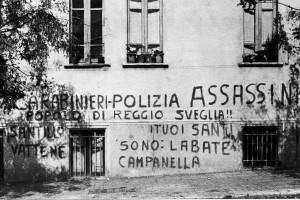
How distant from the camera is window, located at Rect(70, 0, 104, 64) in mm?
10516

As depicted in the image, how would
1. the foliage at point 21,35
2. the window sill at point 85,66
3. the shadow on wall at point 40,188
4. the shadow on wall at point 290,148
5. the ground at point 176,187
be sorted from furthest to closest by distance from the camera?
the shadow on wall at point 290,148 < the window sill at point 85,66 < the shadow on wall at point 40,188 < the ground at point 176,187 < the foliage at point 21,35

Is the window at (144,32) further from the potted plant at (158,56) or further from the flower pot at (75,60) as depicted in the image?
the flower pot at (75,60)

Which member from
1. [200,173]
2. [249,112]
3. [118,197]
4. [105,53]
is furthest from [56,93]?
[249,112]

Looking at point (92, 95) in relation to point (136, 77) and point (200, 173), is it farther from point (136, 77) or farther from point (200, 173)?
point (200, 173)

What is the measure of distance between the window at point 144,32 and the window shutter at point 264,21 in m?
2.72

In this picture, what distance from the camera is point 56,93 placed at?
10.4 metres

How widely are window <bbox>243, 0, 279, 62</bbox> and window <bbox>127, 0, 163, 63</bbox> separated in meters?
2.42

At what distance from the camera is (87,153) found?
34.8 ft

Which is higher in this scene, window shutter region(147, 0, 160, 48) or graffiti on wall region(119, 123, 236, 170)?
window shutter region(147, 0, 160, 48)

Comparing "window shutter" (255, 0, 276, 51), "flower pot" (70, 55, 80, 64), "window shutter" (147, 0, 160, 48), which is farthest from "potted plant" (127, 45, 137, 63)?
"window shutter" (255, 0, 276, 51)

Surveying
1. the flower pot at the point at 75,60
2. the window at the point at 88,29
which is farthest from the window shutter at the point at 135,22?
the flower pot at the point at 75,60

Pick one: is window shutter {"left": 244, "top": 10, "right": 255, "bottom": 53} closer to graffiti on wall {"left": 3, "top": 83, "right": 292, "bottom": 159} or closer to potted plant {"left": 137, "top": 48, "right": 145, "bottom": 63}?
graffiti on wall {"left": 3, "top": 83, "right": 292, "bottom": 159}

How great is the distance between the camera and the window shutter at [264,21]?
10539 millimetres

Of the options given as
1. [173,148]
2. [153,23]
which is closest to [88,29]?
[153,23]
